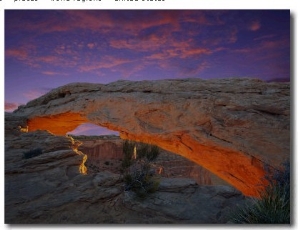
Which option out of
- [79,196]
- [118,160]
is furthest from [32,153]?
[118,160]

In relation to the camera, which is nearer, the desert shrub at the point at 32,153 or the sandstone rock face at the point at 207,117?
the sandstone rock face at the point at 207,117

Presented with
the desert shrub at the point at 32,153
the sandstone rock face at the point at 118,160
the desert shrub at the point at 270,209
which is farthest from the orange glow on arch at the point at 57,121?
the sandstone rock face at the point at 118,160

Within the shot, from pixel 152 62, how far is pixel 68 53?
8.82 feet

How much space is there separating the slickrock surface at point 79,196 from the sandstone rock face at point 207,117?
1.02 meters

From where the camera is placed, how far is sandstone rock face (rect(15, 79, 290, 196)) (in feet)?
23.3

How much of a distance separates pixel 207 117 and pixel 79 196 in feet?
13.4

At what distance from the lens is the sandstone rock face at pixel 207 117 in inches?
280

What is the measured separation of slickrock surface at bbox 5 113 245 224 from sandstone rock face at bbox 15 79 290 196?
3.36ft

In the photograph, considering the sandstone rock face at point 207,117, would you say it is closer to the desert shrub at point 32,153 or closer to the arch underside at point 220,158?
the arch underside at point 220,158

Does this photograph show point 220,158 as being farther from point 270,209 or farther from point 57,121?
point 57,121

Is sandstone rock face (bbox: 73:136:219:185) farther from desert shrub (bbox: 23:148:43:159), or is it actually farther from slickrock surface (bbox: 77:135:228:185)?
desert shrub (bbox: 23:148:43:159)

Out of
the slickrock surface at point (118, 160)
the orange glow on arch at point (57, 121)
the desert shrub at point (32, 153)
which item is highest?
the orange glow on arch at point (57, 121)
